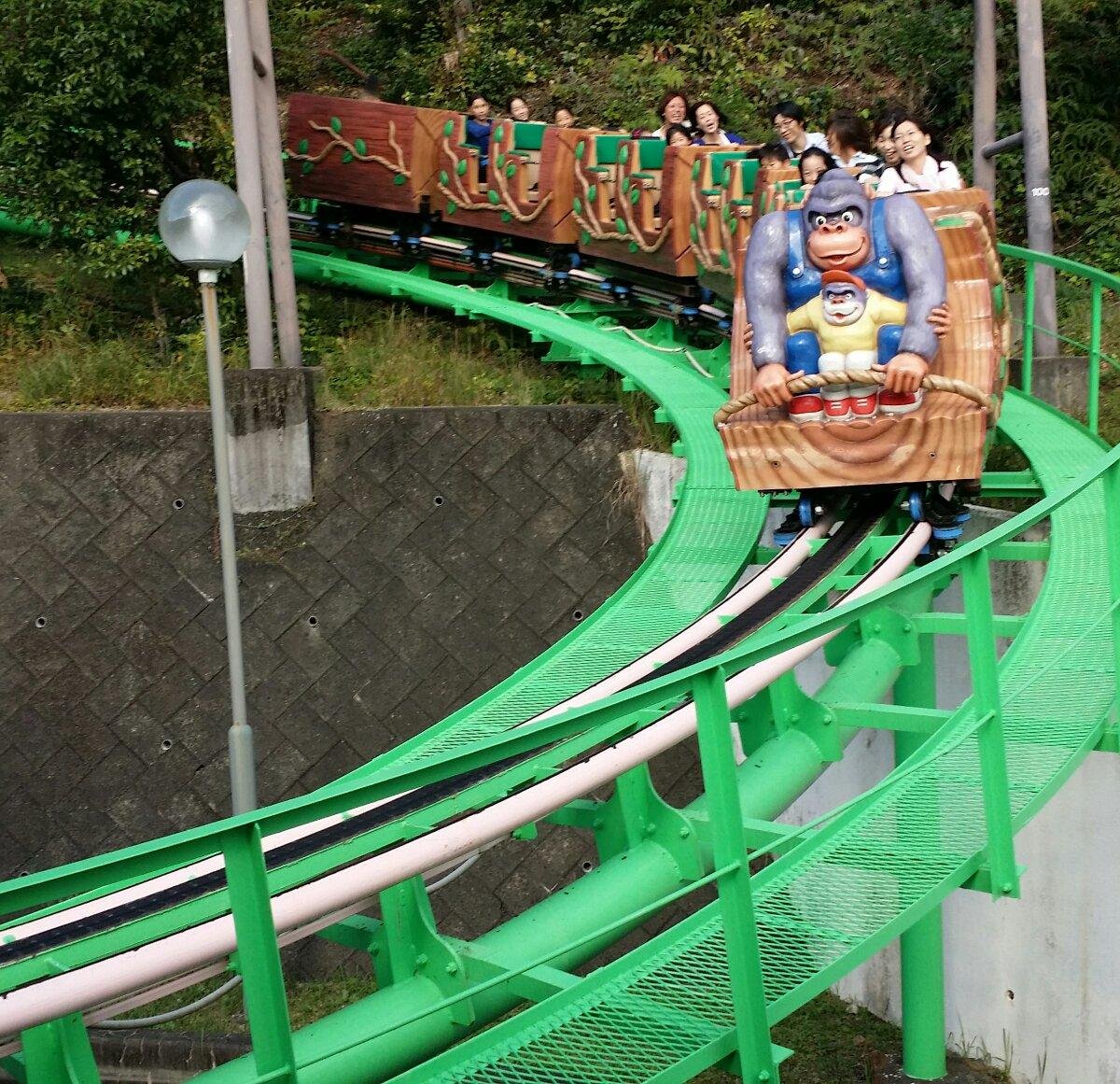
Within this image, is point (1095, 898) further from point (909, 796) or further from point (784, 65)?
point (784, 65)

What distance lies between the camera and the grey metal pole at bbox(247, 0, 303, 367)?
8.26 meters

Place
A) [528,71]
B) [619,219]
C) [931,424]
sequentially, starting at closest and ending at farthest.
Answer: [931,424] → [619,219] → [528,71]

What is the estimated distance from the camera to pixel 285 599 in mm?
7371

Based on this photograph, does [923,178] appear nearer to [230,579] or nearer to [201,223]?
[201,223]

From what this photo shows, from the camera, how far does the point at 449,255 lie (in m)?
10.4

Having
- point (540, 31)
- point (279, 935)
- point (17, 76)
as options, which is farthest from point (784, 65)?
point (279, 935)

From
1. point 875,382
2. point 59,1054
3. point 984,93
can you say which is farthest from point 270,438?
point 59,1054

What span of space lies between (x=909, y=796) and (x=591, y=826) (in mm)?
833

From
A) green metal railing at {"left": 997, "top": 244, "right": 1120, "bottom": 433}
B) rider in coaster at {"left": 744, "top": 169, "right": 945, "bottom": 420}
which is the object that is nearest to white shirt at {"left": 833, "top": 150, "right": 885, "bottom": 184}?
green metal railing at {"left": 997, "top": 244, "right": 1120, "bottom": 433}

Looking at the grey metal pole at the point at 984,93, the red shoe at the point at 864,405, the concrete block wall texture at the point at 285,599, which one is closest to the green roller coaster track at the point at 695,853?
the red shoe at the point at 864,405

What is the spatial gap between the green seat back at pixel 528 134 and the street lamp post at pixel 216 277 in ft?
15.0

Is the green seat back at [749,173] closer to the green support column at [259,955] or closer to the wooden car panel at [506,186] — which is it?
the wooden car panel at [506,186]

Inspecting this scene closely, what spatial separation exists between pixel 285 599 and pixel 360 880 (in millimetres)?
4691

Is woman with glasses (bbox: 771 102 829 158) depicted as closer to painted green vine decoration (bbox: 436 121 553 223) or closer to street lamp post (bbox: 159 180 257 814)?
painted green vine decoration (bbox: 436 121 553 223)
